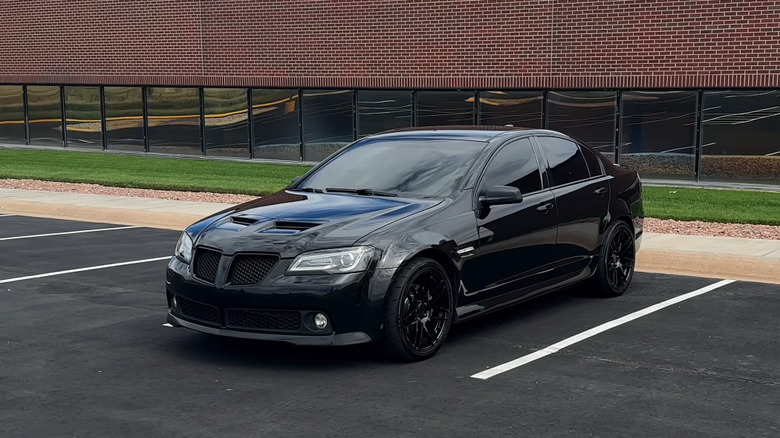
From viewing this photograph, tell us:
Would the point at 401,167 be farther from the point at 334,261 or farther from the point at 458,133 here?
the point at 334,261

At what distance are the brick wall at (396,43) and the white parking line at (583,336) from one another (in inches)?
363

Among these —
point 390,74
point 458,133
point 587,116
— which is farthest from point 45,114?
point 458,133

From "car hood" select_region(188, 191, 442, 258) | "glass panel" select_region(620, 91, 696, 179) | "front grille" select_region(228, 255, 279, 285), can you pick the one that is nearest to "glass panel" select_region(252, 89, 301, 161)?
"glass panel" select_region(620, 91, 696, 179)

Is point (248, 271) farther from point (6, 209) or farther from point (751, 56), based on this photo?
point (751, 56)

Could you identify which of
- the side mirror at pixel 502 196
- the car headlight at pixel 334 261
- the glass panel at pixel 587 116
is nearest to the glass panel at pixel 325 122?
the glass panel at pixel 587 116

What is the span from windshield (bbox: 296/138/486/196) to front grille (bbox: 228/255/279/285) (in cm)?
139

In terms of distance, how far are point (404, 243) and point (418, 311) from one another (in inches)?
19.2

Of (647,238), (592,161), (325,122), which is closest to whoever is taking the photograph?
(592,161)

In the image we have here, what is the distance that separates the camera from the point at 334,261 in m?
6.86

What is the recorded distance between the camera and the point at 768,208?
15219mm

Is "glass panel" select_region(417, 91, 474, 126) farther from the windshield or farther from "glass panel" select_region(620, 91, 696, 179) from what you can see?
the windshield

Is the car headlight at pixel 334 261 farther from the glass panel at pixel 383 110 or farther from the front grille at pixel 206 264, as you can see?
the glass panel at pixel 383 110

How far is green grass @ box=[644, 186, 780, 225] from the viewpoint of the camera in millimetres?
14094

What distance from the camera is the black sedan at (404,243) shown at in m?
6.85
